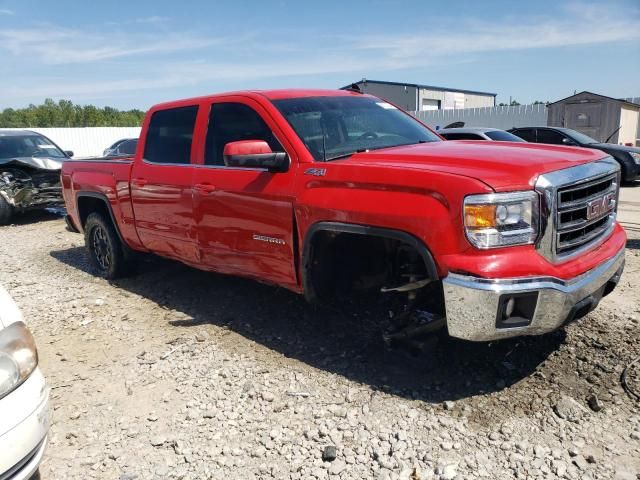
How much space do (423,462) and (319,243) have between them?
1489 millimetres

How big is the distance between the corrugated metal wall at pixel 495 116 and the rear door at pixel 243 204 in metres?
20.7

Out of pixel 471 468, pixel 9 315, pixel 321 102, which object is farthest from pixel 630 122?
pixel 9 315

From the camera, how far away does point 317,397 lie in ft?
10.8

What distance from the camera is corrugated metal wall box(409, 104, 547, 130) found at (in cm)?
2248

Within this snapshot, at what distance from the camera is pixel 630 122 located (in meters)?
18.3

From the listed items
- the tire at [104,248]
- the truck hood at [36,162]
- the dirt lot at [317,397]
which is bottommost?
the dirt lot at [317,397]

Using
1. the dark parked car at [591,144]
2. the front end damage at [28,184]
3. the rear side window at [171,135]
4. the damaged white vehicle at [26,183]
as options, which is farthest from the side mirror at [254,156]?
the dark parked car at [591,144]

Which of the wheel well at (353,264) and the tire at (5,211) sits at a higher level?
the wheel well at (353,264)

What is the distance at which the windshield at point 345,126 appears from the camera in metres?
3.75

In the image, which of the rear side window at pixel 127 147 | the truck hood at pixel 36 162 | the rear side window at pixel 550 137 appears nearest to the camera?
the truck hood at pixel 36 162

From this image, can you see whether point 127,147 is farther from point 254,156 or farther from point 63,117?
point 63,117

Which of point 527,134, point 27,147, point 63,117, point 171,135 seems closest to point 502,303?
point 171,135

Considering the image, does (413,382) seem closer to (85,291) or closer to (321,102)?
(321,102)

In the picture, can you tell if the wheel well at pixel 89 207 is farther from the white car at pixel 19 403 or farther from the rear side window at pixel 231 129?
the white car at pixel 19 403
